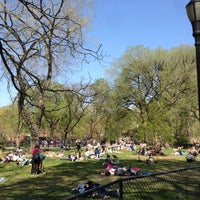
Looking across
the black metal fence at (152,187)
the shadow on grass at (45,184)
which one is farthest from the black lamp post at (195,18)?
the shadow on grass at (45,184)

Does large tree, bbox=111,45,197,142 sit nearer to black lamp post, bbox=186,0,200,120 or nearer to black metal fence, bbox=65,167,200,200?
black metal fence, bbox=65,167,200,200

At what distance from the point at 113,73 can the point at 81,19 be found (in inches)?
1296

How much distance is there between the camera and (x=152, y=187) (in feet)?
23.8

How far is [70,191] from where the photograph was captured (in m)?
11.5

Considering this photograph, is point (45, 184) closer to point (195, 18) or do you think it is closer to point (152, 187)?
point (152, 187)

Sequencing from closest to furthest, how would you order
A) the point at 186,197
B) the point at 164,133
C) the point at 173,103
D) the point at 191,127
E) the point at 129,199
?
the point at 129,199
the point at 186,197
the point at 164,133
the point at 173,103
the point at 191,127

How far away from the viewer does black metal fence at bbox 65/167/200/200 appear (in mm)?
5949

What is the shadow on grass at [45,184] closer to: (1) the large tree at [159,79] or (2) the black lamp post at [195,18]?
(2) the black lamp post at [195,18]

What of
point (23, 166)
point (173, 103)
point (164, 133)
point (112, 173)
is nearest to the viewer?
point (112, 173)

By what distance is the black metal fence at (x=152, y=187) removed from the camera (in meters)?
5.95

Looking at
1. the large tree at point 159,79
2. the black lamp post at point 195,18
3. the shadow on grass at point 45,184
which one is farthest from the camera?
the large tree at point 159,79

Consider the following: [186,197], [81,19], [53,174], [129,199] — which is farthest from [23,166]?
[129,199]

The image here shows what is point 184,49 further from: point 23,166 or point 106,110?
point 23,166

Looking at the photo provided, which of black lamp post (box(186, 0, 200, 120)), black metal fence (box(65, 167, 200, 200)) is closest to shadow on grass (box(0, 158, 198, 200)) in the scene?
black metal fence (box(65, 167, 200, 200))
